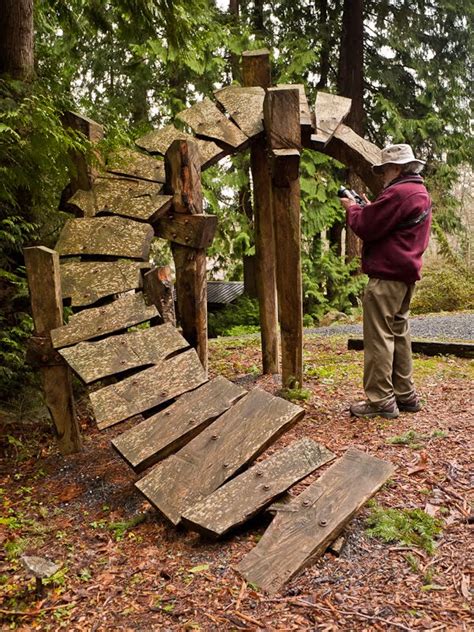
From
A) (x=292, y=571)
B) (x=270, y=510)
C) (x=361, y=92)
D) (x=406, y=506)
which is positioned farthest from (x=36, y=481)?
(x=361, y=92)

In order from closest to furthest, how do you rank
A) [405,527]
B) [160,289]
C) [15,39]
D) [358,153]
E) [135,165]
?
[405,527], [160,289], [135,165], [15,39], [358,153]

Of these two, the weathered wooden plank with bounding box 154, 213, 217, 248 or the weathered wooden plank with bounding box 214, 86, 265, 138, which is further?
the weathered wooden plank with bounding box 214, 86, 265, 138

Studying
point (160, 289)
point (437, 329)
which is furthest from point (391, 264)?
point (437, 329)

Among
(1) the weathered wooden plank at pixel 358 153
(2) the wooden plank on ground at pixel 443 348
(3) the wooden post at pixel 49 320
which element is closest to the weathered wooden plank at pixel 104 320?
(3) the wooden post at pixel 49 320

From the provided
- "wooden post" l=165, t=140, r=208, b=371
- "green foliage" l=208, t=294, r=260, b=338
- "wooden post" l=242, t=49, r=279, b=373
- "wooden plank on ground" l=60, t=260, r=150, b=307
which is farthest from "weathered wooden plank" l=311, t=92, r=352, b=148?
"green foliage" l=208, t=294, r=260, b=338

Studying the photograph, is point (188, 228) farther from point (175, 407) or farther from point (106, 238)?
point (175, 407)

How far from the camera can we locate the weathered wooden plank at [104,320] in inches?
162

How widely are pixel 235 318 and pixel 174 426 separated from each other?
10925 millimetres

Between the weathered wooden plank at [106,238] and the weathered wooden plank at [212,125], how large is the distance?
142 centimetres

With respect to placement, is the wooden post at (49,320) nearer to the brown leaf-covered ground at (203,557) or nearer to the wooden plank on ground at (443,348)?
the brown leaf-covered ground at (203,557)

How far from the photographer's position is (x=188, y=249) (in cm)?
489

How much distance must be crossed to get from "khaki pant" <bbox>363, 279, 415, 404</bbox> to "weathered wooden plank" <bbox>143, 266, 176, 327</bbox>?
1767mm

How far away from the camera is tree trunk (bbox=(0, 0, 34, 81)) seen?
545 cm

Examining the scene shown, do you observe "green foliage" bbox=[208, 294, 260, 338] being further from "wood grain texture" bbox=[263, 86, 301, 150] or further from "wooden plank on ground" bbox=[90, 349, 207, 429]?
"wooden plank on ground" bbox=[90, 349, 207, 429]
